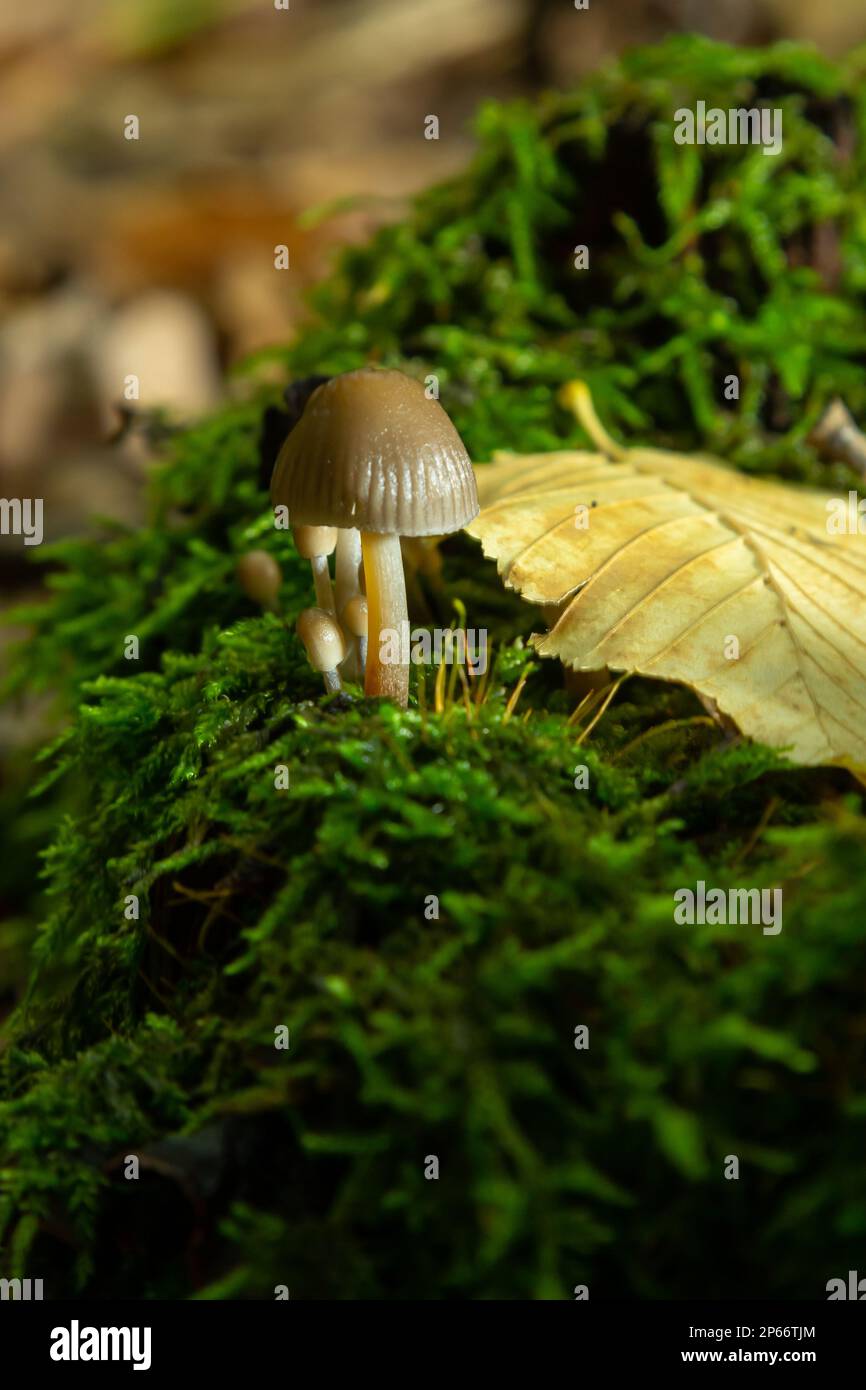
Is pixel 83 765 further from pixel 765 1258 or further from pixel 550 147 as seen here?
pixel 550 147

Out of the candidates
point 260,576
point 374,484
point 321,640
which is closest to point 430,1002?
point 321,640

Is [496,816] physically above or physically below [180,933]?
above

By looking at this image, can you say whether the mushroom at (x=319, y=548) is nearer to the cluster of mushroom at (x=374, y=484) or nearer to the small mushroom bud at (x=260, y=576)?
the cluster of mushroom at (x=374, y=484)

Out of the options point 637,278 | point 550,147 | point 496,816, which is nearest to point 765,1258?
point 496,816

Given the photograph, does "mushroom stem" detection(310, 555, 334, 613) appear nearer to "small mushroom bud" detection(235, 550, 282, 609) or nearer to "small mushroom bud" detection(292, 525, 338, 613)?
"small mushroom bud" detection(292, 525, 338, 613)

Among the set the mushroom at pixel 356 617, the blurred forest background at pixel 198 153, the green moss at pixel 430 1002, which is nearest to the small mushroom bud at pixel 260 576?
the green moss at pixel 430 1002

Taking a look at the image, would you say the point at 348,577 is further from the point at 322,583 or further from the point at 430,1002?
the point at 430,1002

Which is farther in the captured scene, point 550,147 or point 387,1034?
point 550,147
